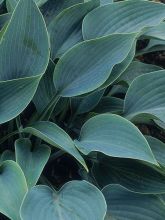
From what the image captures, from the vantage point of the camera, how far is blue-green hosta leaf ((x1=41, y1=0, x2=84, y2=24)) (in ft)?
7.22

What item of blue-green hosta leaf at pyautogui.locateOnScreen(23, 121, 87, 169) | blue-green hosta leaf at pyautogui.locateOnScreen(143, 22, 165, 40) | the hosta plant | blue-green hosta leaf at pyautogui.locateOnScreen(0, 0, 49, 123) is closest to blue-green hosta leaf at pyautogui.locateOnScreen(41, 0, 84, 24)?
the hosta plant

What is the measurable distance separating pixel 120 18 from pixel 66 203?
785 mm

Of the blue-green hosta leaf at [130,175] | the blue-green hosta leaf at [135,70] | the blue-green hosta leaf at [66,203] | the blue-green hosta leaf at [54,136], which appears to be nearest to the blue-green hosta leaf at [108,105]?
the blue-green hosta leaf at [135,70]

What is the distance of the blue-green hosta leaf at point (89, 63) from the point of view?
1794 mm

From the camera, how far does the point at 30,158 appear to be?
1.77m

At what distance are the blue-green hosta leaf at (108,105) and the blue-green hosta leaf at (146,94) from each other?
0.53ft

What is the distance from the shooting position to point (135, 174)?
1.86m

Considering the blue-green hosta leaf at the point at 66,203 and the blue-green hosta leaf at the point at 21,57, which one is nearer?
the blue-green hosta leaf at the point at 66,203

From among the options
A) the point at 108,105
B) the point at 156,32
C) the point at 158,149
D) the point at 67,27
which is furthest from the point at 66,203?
the point at 156,32

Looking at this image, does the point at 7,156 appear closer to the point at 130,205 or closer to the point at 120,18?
the point at 130,205

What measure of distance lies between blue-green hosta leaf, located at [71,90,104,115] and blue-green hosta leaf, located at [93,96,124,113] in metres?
0.07

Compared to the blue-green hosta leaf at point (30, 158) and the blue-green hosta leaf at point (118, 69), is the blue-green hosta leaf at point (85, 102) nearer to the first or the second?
the blue-green hosta leaf at point (118, 69)

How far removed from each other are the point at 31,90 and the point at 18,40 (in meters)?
0.19

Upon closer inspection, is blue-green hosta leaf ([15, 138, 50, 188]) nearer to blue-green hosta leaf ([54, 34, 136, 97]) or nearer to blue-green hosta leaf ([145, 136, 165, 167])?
blue-green hosta leaf ([54, 34, 136, 97])
